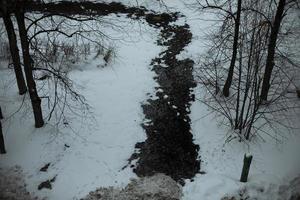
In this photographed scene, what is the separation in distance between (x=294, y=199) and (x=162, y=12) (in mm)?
12308

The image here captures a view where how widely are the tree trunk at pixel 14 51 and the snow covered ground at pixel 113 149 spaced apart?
474 millimetres

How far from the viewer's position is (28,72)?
1062 cm

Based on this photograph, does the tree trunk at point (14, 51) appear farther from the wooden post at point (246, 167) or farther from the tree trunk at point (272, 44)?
the tree trunk at point (272, 44)

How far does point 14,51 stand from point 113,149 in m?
4.30

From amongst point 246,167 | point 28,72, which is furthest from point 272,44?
point 28,72

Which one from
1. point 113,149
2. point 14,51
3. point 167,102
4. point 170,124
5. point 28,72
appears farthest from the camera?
point 167,102

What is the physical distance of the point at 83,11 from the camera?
18.6 meters

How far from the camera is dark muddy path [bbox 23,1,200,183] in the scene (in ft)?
35.6

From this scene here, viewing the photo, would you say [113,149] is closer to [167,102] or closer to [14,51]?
[167,102]

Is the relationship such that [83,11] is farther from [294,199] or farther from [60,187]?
[294,199]

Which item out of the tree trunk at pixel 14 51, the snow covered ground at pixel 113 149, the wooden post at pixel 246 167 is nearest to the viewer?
the wooden post at pixel 246 167

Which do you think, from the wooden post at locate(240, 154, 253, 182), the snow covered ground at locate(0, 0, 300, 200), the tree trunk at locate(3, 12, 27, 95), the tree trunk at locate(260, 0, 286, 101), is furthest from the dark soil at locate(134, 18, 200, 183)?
the tree trunk at locate(3, 12, 27, 95)

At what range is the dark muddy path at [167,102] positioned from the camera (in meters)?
10.9

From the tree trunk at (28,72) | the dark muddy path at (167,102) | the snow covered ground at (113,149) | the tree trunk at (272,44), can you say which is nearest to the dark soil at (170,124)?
the dark muddy path at (167,102)
